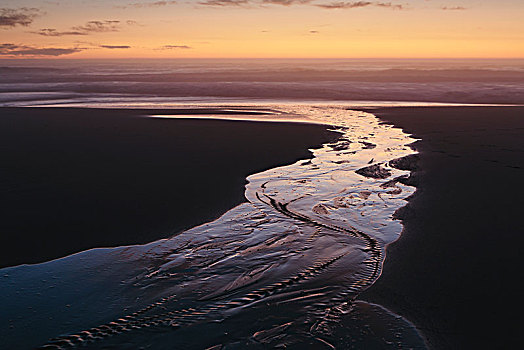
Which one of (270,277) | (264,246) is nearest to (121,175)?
(264,246)

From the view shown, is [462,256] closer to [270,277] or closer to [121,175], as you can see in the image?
[270,277]

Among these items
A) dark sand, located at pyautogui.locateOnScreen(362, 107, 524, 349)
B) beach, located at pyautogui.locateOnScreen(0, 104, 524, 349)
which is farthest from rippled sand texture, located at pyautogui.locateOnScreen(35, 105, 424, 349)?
dark sand, located at pyautogui.locateOnScreen(362, 107, 524, 349)

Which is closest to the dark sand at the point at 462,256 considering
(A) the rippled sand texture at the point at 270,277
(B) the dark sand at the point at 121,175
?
(A) the rippled sand texture at the point at 270,277

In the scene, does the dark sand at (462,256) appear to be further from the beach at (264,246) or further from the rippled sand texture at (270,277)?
the rippled sand texture at (270,277)

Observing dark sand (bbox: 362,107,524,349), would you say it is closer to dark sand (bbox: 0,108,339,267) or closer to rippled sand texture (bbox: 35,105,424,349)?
rippled sand texture (bbox: 35,105,424,349)

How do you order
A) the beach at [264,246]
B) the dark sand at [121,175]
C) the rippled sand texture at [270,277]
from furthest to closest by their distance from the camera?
the dark sand at [121,175], the beach at [264,246], the rippled sand texture at [270,277]

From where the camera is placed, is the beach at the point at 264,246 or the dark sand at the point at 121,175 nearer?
the beach at the point at 264,246
